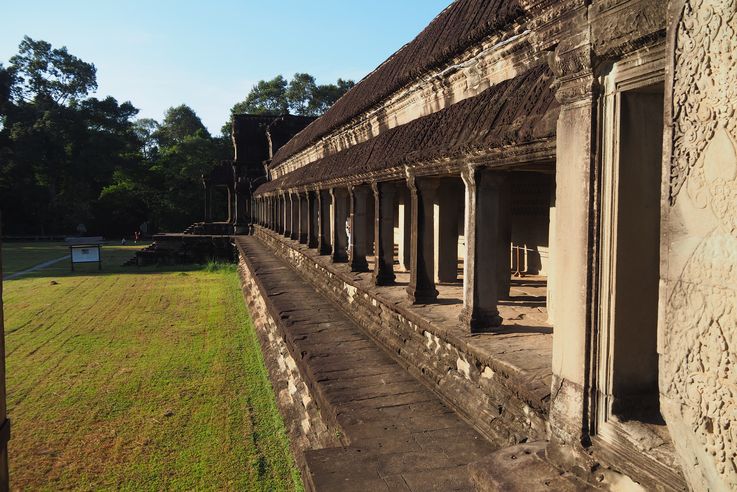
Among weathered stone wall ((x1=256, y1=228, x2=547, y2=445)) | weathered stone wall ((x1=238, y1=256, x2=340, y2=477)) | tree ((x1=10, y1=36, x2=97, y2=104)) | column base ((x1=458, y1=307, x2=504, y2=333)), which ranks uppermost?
tree ((x1=10, y1=36, x2=97, y2=104))

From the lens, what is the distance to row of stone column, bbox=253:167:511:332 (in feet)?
17.4

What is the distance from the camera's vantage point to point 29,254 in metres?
34.2

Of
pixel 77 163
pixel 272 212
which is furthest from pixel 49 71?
pixel 272 212

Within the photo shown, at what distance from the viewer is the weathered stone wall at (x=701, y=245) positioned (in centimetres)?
181

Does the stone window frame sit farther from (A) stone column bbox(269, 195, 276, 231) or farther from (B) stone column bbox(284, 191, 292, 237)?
(A) stone column bbox(269, 195, 276, 231)

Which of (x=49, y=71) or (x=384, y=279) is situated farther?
(x=49, y=71)

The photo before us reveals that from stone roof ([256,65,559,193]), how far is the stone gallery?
0.03m

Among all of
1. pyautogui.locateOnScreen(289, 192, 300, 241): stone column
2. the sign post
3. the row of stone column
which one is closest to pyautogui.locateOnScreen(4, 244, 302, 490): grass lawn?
the row of stone column

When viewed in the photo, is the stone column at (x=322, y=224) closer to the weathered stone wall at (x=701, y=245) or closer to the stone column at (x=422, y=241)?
the stone column at (x=422, y=241)

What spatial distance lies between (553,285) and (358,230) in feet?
22.0

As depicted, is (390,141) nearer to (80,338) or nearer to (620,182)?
(620,182)

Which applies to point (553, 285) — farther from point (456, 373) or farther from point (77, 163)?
point (77, 163)

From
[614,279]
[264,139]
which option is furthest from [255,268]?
[264,139]

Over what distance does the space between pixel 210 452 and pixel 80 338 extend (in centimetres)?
741
